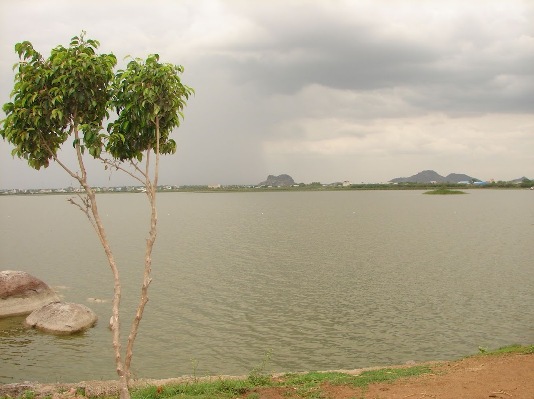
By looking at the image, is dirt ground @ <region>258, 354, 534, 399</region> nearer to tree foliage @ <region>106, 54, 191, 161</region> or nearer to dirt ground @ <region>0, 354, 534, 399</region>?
dirt ground @ <region>0, 354, 534, 399</region>

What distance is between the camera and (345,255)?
4625cm

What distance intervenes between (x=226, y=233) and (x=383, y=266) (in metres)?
31.5

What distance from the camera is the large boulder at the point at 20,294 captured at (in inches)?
1095

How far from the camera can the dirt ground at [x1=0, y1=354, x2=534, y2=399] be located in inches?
488

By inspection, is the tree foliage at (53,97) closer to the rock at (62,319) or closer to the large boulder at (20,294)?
the rock at (62,319)

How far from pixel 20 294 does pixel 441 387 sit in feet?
81.3

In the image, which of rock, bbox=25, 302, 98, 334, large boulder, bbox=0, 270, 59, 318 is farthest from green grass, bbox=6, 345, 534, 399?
large boulder, bbox=0, 270, 59, 318

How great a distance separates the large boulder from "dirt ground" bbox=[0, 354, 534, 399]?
14178mm

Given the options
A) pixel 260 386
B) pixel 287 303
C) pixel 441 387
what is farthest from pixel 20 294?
pixel 441 387

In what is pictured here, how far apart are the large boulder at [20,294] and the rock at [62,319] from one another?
2640 millimetres

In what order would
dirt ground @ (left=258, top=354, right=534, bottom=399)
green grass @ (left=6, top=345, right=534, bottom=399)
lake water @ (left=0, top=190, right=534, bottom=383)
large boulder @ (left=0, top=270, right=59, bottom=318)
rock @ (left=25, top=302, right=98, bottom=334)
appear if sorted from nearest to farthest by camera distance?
dirt ground @ (left=258, top=354, right=534, bottom=399), green grass @ (left=6, top=345, right=534, bottom=399), lake water @ (left=0, top=190, right=534, bottom=383), rock @ (left=25, top=302, right=98, bottom=334), large boulder @ (left=0, top=270, right=59, bottom=318)

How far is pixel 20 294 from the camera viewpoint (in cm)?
2856

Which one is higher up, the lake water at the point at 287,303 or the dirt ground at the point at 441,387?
the dirt ground at the point at 441,387

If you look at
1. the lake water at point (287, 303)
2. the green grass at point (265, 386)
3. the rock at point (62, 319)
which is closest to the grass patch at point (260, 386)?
the green grass at point (265, 386)
